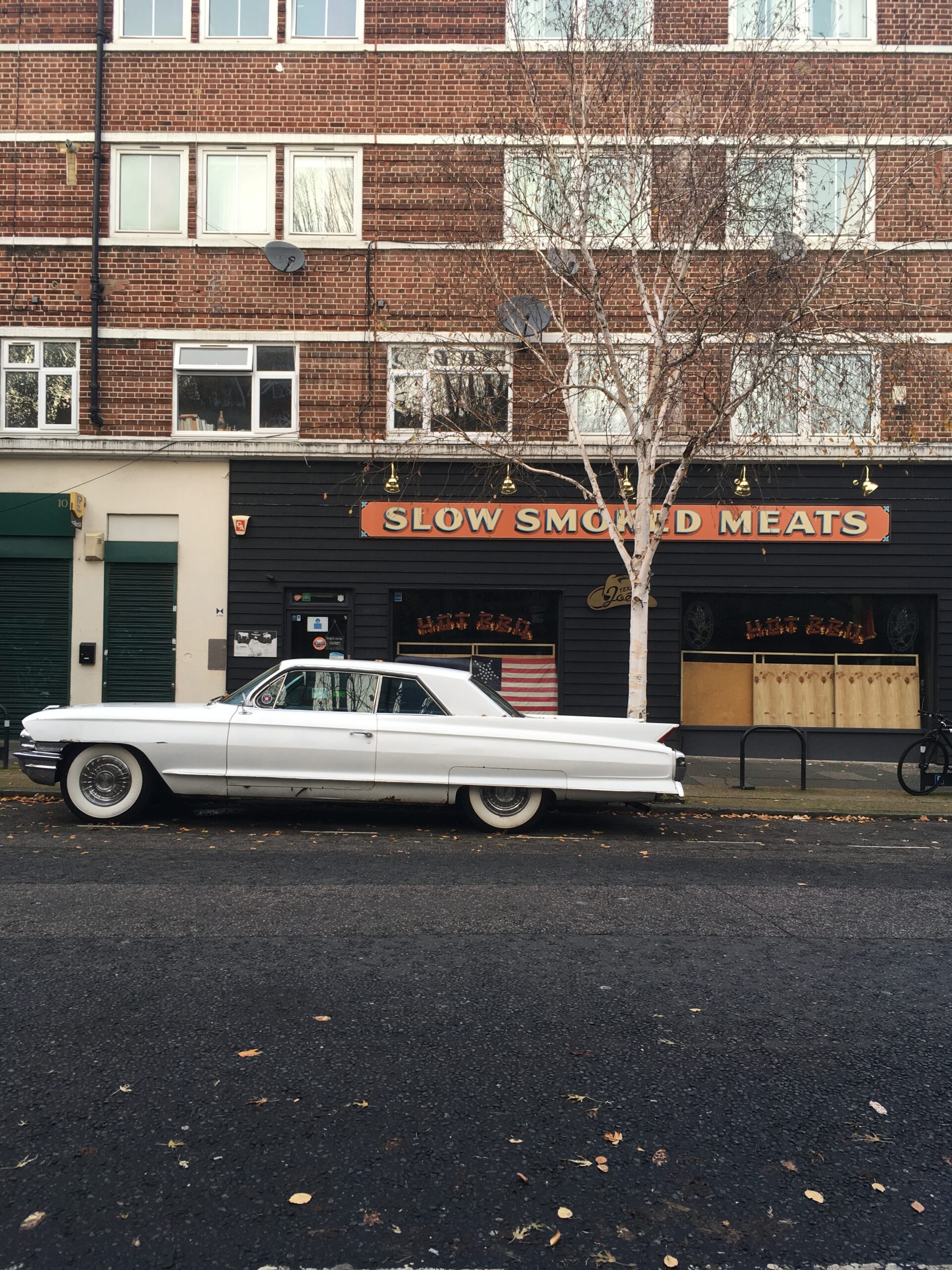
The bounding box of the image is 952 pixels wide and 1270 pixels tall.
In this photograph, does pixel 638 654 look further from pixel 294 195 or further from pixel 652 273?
pixel 294 195

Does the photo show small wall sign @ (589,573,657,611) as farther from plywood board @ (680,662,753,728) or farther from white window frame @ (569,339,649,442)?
white window frame @ (569,339,649,442)

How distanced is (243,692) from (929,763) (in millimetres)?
8456

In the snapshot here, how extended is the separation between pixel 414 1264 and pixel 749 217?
40.1ft

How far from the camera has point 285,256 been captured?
49.1 ft

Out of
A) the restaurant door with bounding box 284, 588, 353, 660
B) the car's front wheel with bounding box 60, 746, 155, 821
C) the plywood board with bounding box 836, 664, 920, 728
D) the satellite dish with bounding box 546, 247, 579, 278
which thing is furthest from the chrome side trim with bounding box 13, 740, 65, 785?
the plywood board with bounding box 836, 664, 920, 728

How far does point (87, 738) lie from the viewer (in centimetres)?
834

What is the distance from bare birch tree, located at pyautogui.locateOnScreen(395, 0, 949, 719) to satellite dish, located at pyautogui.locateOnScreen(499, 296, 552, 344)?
6 cm

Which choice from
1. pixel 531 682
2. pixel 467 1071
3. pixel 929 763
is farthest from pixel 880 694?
pixel 467 1071

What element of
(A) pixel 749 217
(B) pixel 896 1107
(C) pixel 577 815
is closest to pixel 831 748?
(C) pixel 577 815

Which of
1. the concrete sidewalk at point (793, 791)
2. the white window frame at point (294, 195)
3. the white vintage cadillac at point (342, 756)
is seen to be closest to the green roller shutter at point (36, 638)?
the concrete sidewalk at point (793, 791)

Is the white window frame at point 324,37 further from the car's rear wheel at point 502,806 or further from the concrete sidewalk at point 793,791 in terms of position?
the car's rear wheel at point 502,806

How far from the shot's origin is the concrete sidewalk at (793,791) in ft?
34.4

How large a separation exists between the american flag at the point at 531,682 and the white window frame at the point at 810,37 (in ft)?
33.6

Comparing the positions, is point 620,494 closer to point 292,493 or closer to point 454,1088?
point 292,493
